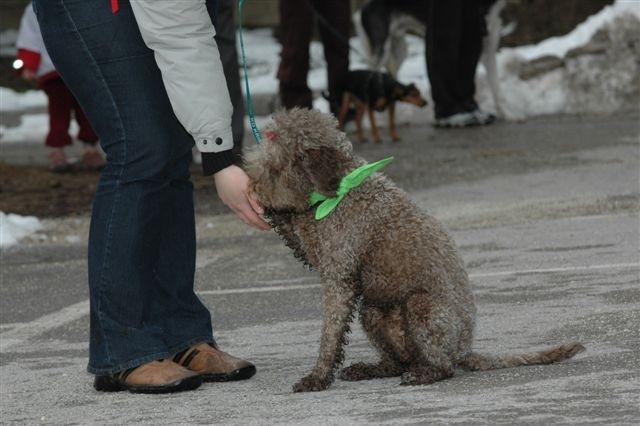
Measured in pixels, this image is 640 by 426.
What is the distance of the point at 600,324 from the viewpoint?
5836mm

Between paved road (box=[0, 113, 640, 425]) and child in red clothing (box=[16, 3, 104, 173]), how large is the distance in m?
2.95

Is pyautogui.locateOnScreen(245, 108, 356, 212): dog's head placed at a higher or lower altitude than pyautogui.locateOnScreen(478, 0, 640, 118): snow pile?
higher

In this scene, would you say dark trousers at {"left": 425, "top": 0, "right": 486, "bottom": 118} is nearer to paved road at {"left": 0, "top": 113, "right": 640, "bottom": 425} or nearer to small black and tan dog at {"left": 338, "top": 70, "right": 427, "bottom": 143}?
small black and tan dog at {"left": 338, "top": 70, "right": 427, "bottom": 143}

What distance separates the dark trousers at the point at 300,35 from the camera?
14.9m

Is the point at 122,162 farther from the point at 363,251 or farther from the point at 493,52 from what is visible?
the point at 493,52

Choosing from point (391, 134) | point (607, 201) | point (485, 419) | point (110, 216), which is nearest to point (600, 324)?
point (485, 419)

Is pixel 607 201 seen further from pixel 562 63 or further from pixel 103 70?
pixel 562 63

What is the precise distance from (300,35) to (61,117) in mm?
2665

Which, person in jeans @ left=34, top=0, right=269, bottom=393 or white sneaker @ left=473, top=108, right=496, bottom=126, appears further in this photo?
white sneaker @ left=473, top=108, right=496, bottom=126

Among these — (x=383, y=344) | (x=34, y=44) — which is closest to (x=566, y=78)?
(x=34, y=44)

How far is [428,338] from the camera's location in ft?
16.1

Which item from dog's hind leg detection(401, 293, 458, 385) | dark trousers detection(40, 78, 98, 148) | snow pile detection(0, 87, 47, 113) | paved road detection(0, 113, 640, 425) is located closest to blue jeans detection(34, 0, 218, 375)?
paved road detection(0, 113, 640, 425)

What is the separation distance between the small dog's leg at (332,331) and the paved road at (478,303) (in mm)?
70

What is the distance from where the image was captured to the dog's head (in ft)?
15.9
